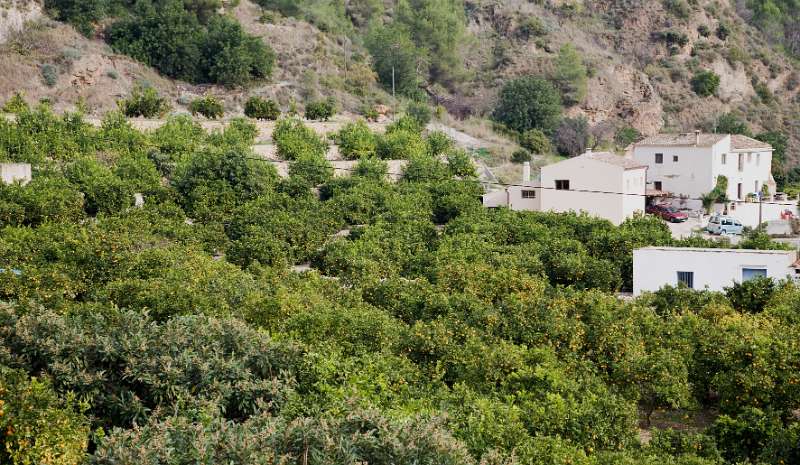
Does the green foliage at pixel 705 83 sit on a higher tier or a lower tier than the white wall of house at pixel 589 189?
higher

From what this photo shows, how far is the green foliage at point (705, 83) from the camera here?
230 ft

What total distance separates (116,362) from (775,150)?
5343cm

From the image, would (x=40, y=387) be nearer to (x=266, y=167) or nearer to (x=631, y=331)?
(x=631, y=331)

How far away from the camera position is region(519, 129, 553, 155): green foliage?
182ft

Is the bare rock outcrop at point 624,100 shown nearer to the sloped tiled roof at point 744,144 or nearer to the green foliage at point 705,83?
the green foliage at point 705,83

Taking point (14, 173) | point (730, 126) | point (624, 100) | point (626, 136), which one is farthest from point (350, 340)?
point (624, 100)

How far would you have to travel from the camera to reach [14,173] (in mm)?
30562

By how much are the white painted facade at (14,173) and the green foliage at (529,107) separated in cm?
3353

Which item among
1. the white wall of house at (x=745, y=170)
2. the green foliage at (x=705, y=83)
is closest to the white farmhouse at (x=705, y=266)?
the white wall of house at (x=745, y=170)

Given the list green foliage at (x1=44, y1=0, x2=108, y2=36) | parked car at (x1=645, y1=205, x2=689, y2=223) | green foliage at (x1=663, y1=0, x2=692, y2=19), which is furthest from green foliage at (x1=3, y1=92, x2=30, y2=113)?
green foliage at (x1=663, y1=0, x2=692, y2=19)

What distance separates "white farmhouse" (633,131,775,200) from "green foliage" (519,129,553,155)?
892 centimetres

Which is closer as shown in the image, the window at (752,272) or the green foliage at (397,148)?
the window at (752,272)

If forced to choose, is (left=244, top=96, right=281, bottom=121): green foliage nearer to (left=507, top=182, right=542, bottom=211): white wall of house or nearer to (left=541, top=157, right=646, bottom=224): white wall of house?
(left=507, top=182, right=542, bottom=211): white wall of house

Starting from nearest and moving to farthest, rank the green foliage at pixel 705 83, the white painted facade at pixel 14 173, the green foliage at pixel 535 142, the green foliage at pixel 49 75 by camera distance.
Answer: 1. the white painted facade at pixel 14 173
2. the green foliage at pixel 49 75
3. the green foliage at pixel 535 142
4. the green foliage at pixel 705 83
